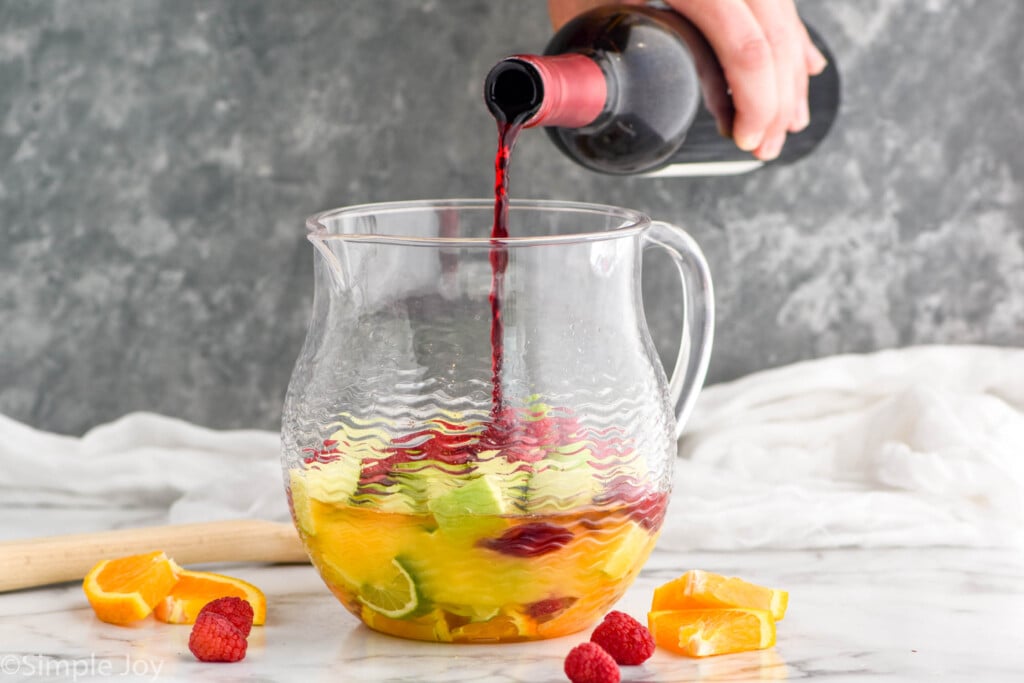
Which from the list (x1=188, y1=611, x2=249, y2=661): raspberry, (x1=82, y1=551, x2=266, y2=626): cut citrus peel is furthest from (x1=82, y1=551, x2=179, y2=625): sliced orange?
(x1=188, y1=611, x2=249, y2=661): raspberry

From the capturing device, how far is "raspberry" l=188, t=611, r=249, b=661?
1005 millimetres

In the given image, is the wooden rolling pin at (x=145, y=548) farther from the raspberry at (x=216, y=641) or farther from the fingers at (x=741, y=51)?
the fingers at (x=741, y=51)

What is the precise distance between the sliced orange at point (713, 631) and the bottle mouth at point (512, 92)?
44 cm

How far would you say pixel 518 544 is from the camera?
0.96 m

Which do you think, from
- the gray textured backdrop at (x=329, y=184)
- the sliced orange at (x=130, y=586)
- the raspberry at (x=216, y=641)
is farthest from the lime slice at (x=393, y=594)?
the gray textured backdrop at (x=329, y=184)

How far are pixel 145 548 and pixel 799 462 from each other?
84 centimetres

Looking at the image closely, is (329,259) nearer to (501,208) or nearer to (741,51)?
(501,208)

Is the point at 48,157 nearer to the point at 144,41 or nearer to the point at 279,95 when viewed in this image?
the point at 144,41

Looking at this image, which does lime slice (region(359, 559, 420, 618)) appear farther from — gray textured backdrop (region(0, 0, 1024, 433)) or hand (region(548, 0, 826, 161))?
gray textured backdrop (region(0, 0, 1024, 433))

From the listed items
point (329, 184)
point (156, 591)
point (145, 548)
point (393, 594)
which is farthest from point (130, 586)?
point (329, 184)

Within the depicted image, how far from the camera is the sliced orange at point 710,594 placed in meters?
1.09

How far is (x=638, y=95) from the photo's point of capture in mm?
1281

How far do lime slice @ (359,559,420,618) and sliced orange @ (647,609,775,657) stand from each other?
0.21 metres

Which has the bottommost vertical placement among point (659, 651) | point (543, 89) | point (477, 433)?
point (659, 651)
